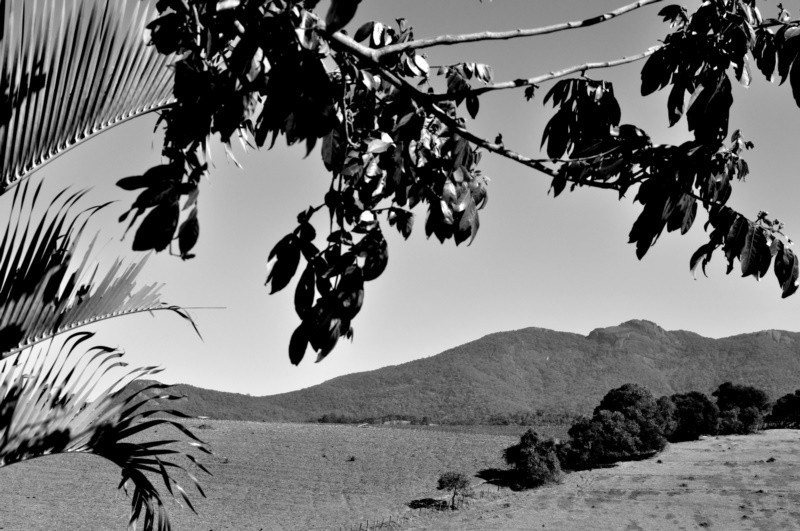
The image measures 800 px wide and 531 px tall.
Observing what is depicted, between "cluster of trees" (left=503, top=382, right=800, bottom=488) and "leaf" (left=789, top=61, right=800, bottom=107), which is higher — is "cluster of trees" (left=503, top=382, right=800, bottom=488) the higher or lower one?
the lower one

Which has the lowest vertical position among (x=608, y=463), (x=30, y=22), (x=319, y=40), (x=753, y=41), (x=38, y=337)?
(x=608, y=463)

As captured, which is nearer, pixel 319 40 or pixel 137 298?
pixel 319 40

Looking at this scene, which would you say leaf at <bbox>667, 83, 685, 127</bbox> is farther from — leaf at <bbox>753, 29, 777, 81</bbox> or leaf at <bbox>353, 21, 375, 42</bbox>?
leaf at <bbox>353, 21, 375, 42</bbox>

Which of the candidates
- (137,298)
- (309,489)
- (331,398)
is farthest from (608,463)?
(331,398)

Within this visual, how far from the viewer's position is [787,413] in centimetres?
4281

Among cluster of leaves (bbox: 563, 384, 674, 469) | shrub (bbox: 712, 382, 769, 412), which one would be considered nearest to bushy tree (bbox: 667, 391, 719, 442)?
cluster of leaves (bbox: 563, 384, 674, 469)

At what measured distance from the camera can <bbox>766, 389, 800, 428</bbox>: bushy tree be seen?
42.6m

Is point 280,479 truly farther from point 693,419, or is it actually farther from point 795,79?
point 795,79

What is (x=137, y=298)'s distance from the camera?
9.41 ft

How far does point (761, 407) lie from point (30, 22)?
49.9 metres

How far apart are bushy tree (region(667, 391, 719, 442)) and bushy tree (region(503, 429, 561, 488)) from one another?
13.0m

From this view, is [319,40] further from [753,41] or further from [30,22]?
[30,22]

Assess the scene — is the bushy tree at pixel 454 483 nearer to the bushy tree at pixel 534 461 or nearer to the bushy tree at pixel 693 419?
the bushy tree at pixel 534 461

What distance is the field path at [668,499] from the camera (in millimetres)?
21469
